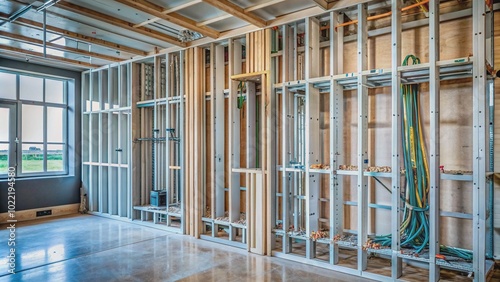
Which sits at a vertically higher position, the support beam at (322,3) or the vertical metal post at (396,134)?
the support beam at (322,3)

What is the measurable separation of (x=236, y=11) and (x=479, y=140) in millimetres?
3044

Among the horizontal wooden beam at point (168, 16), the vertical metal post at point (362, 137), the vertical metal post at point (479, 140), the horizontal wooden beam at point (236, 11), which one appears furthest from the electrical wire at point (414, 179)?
the horizontal wooden beam at point (168, 16)

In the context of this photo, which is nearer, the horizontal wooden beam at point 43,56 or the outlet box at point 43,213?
the horizontal wooden beam at point 43,56

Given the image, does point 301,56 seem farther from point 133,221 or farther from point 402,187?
point 133,221

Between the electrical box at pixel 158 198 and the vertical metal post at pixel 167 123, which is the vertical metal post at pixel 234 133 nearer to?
the vertical metal post at pixel 167 123

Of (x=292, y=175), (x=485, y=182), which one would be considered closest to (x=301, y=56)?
(x=292, y=175)

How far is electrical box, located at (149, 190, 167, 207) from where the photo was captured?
20.5ft

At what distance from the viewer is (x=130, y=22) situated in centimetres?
508

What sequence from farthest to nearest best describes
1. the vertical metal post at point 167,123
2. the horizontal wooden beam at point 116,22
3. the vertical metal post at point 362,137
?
the vertical metal post at point 167,123
the horizontal wooden beam at point 116,22
the vertical metal post at point 362,137

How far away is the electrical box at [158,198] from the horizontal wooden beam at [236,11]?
11.5ft

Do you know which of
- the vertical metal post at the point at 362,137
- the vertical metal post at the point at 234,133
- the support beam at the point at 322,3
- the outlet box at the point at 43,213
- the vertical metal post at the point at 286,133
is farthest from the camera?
the outlet box at the point at 43,213

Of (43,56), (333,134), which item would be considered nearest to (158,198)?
→ (43,56)

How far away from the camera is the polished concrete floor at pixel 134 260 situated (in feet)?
12.7

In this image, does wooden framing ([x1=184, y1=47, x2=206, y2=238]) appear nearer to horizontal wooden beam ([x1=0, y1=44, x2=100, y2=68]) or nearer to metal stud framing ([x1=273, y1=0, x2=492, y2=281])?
metal stud framing ([x1=273, y1=0, x2=492, y2=281])
